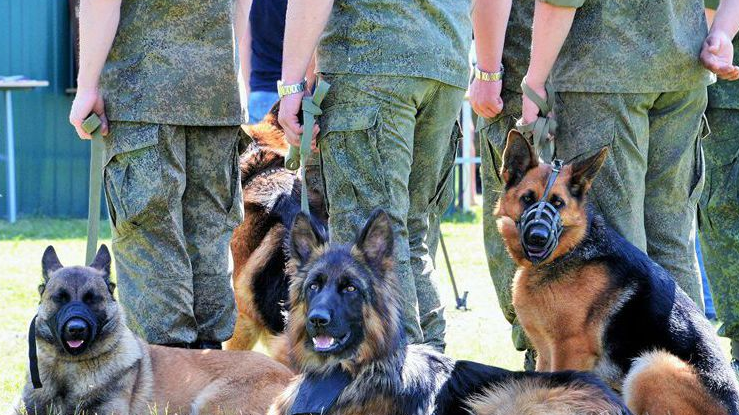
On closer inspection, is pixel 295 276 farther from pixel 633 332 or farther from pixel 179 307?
pixel 633 332

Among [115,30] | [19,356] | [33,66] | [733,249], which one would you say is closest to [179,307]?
[115,30]

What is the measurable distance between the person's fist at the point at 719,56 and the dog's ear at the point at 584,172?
0.71 m

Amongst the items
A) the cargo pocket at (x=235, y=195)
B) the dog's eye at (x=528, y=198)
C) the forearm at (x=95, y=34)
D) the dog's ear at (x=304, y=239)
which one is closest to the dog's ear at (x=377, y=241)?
the dog's ear at (x=304, y=239)

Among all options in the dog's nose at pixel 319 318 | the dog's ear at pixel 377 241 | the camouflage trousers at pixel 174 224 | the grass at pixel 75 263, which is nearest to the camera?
the dog's nose at pixel 319 318

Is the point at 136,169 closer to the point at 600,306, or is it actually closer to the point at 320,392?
the point at 320,392

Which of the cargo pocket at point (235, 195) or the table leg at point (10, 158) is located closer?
the cargo pocket at point (235, 195)

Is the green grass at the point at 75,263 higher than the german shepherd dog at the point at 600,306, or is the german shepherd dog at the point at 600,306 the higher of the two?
the german shepherd dog at the point at 600,306

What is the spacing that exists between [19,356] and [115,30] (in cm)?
265

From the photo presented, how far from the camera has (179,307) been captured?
4.97 meters

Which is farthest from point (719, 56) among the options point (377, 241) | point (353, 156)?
point (377, 241)

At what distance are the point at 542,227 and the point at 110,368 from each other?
2.14 meters

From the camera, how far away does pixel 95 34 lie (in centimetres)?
463

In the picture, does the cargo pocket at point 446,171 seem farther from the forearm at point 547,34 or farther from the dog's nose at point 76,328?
the dog's nose at point 76,328

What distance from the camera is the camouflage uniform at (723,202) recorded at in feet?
18.6
